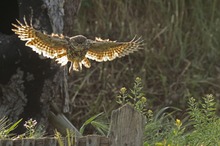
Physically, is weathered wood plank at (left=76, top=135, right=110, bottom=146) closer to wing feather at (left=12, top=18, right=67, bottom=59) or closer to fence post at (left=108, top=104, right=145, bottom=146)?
fence post at (left=108, top=104, right=145, bottom=146)

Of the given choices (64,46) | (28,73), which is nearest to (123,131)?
(64,46)

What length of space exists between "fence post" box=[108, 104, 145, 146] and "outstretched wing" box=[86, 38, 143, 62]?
5.06 feet

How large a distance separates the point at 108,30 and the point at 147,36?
44 centimetres

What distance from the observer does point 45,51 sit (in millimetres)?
4449

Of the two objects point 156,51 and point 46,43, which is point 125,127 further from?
point 156,51

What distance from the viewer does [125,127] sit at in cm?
296

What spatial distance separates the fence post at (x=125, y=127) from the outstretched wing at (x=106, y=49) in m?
1.54

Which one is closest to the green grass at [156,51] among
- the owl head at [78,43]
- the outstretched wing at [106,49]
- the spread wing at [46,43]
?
the outstretched wing at [106,49]

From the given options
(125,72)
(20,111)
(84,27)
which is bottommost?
(20,111)

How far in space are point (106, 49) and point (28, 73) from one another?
0.98 meters

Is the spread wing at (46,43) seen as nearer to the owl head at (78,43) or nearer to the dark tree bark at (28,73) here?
the owl head at (78,43)

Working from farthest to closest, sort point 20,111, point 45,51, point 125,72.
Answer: point 125,72 < point 20,111 < point 45,51

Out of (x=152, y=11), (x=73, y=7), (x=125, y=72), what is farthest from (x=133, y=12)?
(x=73, y=7)

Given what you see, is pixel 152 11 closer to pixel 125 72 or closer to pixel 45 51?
pixel 125 72
